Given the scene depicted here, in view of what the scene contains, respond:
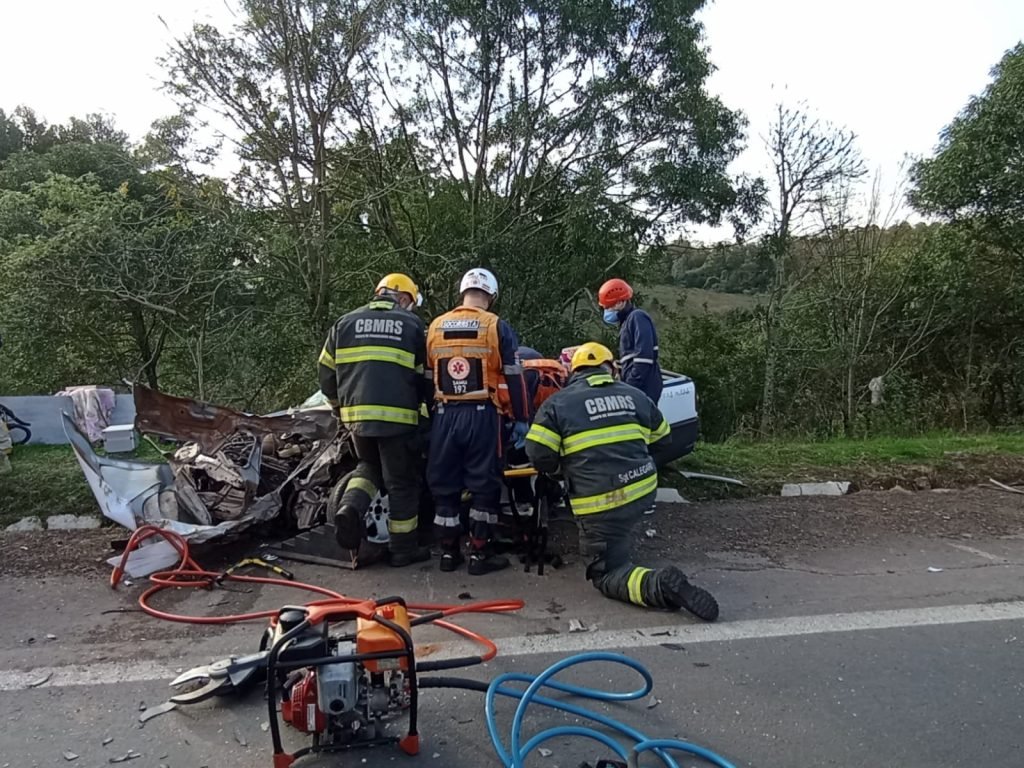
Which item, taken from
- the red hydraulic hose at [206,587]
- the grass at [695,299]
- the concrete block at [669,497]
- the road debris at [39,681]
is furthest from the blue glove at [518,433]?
the grass at [695,299]

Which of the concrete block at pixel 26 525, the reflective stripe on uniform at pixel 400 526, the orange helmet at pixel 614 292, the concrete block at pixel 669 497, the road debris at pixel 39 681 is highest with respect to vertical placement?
the orange helmet at pixel 614 292

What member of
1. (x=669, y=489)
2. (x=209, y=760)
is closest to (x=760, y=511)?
(x=669, y=489)

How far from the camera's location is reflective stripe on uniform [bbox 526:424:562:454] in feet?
13.3

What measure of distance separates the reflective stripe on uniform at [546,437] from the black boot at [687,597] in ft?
2.99

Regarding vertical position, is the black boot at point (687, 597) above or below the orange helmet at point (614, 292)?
below

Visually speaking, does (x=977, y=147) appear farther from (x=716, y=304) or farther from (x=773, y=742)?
(x=773, y=742)

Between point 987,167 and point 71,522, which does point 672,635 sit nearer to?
point 71,522

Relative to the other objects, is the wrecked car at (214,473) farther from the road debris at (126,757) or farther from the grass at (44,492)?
the road debris at (126,757)

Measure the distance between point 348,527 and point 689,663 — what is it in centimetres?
205

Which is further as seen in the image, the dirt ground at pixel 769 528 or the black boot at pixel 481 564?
the dirt ground at pixel 769 528

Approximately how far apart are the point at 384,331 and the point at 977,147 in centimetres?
1104

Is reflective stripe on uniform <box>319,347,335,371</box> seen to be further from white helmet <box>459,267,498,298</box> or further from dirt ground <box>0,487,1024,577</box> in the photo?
dirt ground <box>0,487,1024,577</box>

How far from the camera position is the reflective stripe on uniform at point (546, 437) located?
4.07 meters

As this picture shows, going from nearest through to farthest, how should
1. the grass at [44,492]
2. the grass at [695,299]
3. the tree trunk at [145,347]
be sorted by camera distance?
1. the grass at [44,492]
2. the tree trunk at [145,347]
3. the grass at [695,299]
